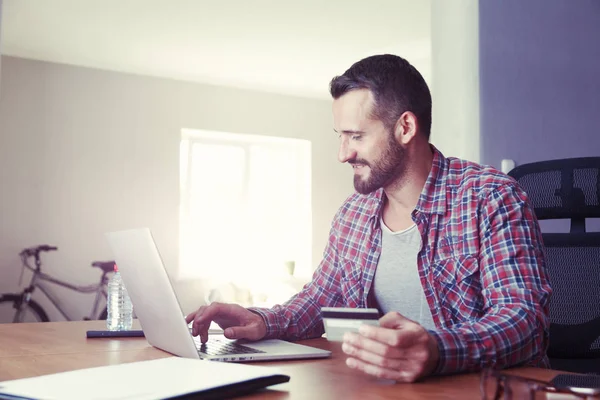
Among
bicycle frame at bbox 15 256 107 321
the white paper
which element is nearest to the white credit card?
the white paper

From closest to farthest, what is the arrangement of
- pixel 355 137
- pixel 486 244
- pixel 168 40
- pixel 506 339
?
pixel 506 339 → pixel 486 244 → pixel 355 137 → pixel 168 40

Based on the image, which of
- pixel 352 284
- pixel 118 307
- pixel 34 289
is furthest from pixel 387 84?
pixel 34 289

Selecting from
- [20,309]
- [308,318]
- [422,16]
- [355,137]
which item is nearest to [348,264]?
[308,318]

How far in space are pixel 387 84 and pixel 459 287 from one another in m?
0.48

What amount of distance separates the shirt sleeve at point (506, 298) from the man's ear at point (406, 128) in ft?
0.94

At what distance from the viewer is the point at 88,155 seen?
6.00 m

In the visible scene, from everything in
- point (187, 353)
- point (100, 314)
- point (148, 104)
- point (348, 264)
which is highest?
point (148, 104)

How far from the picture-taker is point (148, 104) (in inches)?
246

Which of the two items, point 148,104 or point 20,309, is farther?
point 148,104

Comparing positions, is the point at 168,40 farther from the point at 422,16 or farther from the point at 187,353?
the point at 187,353

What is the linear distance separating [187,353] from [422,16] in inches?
163

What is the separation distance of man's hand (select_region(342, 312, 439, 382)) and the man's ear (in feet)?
2.22

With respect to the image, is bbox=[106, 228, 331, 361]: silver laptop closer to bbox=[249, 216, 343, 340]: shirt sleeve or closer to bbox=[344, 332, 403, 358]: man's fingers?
bbox=[249, 216, 343, 340]: shirt sleeve

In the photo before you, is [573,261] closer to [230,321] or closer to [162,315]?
[230,321]
